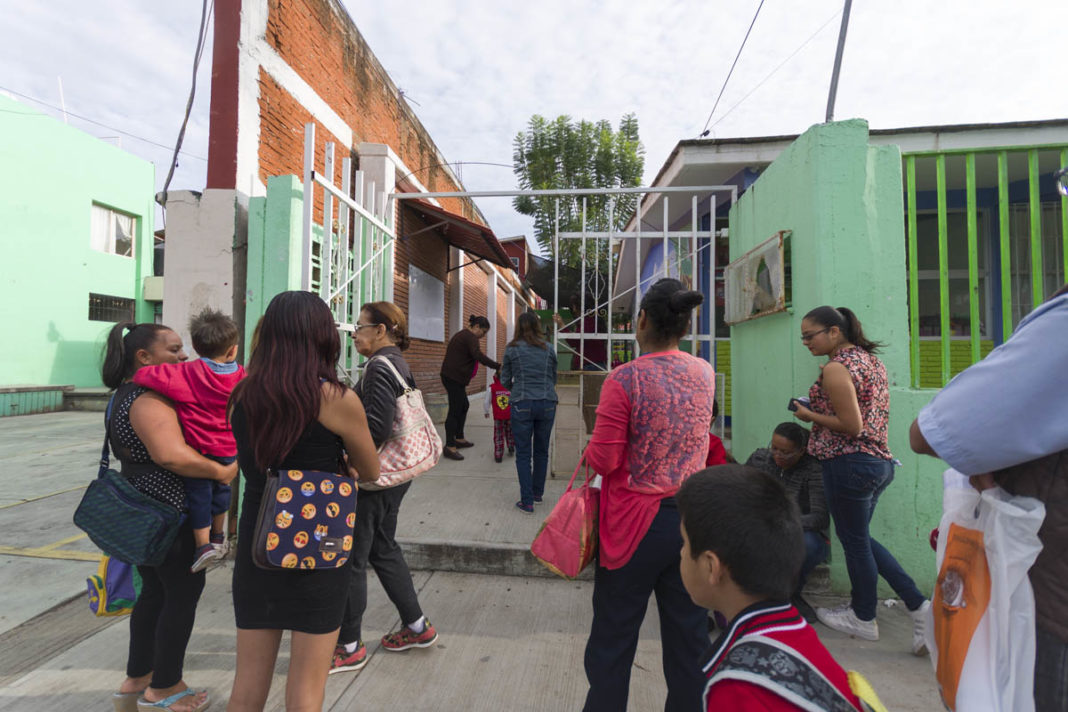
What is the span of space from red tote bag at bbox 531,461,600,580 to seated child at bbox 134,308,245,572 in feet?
4.59

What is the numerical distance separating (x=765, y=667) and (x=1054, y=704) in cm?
54

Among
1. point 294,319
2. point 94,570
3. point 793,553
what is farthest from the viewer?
point 94,570

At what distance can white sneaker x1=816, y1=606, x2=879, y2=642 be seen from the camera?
297cm

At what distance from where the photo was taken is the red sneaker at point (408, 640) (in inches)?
110

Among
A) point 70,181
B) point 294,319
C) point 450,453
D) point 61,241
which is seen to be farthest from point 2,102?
point 294,319

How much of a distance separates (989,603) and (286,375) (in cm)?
179

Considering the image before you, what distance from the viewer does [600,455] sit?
191cm

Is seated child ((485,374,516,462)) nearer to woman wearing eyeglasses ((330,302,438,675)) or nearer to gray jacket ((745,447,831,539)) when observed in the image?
gray jacket ((745,447,831,539))

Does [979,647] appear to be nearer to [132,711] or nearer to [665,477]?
[665,477]

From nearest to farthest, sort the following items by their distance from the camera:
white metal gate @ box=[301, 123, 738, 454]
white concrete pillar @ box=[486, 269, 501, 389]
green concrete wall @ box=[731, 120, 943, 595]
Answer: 1. green concrete wall @ box=[731, 120, 943, 595]
2. white metal gate @ box=[301, 123, 738, 454]
3. white concrete pillar @ box=[486, 269, 501, 389]

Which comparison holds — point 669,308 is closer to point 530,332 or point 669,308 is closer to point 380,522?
point 380,522

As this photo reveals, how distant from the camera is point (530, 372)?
4738mm

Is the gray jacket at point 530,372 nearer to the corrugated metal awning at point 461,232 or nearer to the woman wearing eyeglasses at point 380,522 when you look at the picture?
the woman wearing eyeglasses at point 380,522

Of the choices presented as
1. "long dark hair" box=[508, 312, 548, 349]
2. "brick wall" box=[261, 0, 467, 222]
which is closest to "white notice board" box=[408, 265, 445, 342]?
"brick wall" box=[261, 0, 467, 222]
